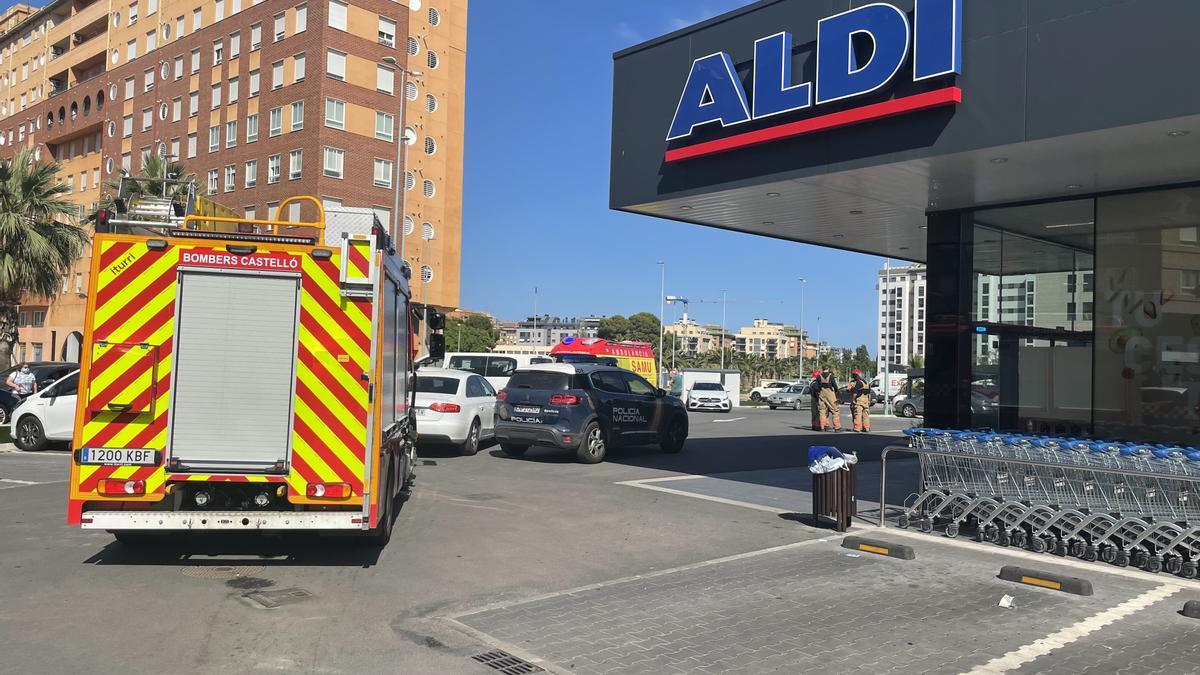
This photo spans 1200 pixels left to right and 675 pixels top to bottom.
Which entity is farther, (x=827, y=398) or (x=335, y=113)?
(x=335, y=113)

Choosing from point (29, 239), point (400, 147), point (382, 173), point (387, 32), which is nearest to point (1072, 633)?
point (29, 239)

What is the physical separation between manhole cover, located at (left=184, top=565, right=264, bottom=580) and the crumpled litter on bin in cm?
580

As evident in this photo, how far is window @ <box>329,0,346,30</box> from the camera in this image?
45.4 m

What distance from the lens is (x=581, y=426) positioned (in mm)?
15852

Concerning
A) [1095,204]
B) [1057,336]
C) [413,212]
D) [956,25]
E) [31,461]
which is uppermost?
[413,212]

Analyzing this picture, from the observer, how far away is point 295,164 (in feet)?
152

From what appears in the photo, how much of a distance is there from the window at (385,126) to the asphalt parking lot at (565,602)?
129 feet

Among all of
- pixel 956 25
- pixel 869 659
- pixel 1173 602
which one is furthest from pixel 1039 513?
pixel 956 25

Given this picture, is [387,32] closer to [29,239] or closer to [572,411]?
[29,239]

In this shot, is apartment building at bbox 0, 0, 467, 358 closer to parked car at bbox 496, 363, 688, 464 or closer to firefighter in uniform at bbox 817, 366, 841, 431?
firefighter in uniform at bbox 817, 366, 841, 431

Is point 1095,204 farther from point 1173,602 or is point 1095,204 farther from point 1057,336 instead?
point 1173,602

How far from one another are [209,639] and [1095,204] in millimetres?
11687

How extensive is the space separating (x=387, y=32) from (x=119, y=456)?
44.8m

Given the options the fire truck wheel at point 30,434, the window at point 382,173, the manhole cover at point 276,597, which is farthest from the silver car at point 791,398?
the manhole cover at point 276,597
